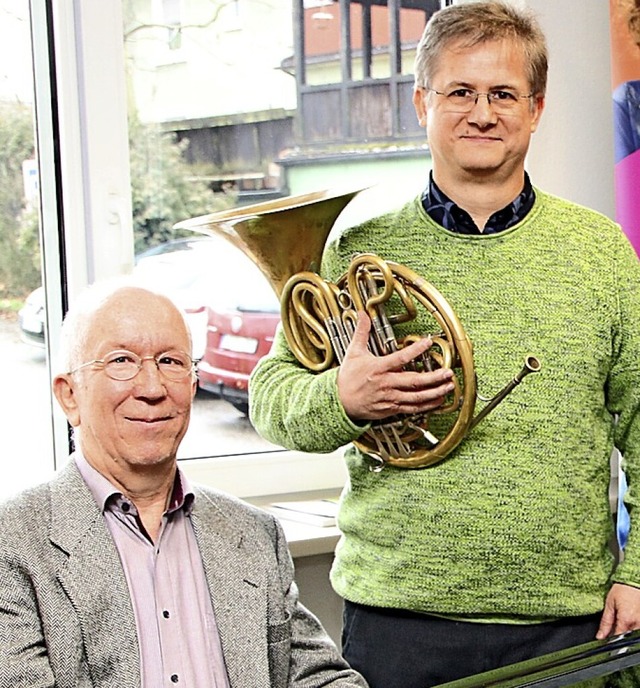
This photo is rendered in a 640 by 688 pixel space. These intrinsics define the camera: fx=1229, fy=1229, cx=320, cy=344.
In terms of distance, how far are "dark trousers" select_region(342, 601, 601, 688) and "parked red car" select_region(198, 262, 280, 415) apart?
3.36 ft

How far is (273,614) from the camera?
1784 millimetres

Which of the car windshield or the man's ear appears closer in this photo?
the man's ear

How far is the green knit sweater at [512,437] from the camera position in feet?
6.05

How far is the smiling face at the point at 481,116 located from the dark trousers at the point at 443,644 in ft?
2.28

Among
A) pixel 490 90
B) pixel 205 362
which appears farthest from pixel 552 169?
pixel 490 90

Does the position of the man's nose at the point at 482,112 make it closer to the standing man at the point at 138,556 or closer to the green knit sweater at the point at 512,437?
the green knit sweater at the point at 512,437

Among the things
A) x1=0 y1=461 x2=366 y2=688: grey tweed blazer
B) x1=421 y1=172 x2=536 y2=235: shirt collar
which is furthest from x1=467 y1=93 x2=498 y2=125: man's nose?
x1=0 y1=461 x2=366 y2=688: grey tweed blazer

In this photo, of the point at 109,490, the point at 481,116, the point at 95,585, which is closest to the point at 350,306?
the point at 481,116

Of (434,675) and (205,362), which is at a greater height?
(205,362)

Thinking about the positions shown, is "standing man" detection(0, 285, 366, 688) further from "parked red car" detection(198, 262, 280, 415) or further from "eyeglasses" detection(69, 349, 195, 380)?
"parked red car" detection(198, 262, 280, 415)

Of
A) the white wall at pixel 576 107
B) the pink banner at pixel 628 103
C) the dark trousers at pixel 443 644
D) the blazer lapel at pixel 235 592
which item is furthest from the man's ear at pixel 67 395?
the white wall at pixel 576 107

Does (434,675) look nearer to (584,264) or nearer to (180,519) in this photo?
(180,519)

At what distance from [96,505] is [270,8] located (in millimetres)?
1570

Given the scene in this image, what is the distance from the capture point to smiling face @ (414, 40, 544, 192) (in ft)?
6.19
